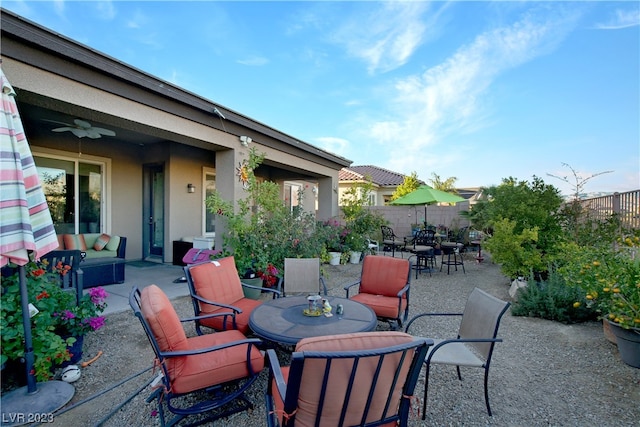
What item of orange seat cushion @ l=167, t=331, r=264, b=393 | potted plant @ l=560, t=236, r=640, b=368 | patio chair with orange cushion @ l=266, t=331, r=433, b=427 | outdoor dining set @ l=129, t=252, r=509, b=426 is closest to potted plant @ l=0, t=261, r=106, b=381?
outdoor dining set @ l=129, t=252, r=509, b=426

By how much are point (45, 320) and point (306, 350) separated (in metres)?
2.70

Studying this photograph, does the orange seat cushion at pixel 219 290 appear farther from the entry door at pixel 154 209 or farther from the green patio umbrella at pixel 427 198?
the green patio umbrella at pixel 427 198

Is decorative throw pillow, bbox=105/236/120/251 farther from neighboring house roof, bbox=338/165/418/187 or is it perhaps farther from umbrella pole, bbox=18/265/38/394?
neighboring house roof, bbox=338/165/418/187

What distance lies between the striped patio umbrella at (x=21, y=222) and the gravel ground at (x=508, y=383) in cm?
26

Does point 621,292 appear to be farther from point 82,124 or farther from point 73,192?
point 73,192

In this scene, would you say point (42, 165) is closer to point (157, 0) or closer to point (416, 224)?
point (157, 0)

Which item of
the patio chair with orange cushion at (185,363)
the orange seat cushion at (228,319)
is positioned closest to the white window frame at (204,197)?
the orange seat cushion at (228,319)

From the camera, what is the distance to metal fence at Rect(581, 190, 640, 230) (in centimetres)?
468

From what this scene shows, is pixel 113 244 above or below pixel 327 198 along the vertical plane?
below

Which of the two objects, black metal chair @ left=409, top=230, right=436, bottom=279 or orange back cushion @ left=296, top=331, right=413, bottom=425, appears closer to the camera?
orange back cushion @ left=296, top=331, right=413, bottom=425

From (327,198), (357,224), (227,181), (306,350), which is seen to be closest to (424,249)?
(357,224)

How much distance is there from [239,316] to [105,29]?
19.6ft

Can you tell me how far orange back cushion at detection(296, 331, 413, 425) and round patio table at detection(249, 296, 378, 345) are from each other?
0.87 metres

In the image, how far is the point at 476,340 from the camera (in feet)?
7.41
